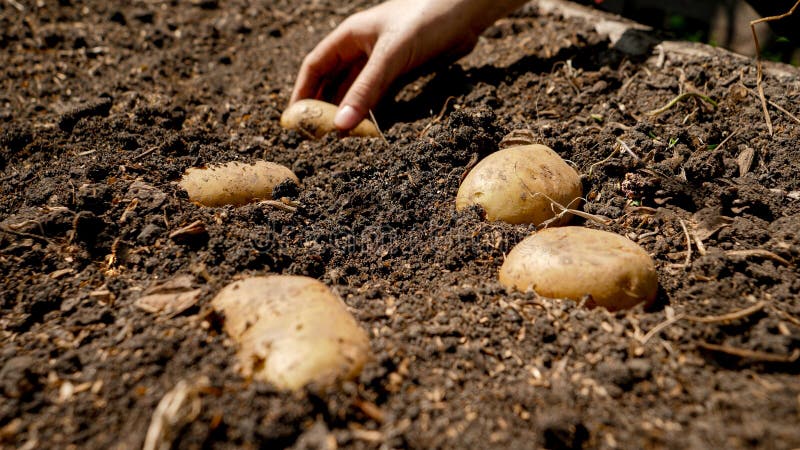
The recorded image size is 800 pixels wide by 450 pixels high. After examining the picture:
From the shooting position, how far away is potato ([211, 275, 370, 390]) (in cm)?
161

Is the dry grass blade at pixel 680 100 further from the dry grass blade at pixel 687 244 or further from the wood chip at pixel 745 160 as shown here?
Result: the dry grass blade at pixel 687 244

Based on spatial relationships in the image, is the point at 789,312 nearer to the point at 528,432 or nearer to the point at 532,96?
the point at 528,432

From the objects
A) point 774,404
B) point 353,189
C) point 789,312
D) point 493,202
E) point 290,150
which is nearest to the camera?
point 774,404

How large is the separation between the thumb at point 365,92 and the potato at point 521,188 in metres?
1.01

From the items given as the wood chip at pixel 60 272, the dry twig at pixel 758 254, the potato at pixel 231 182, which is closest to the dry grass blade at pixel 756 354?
the dry twig at pixel 758 254

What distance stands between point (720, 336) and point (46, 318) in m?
2.40

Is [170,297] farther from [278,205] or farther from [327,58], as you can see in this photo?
[327,58]

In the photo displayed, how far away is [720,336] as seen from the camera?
1.79 m

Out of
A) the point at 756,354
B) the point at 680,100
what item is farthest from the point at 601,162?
the point at 756,354

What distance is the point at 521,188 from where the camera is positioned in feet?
7.61

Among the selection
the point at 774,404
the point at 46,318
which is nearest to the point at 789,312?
the point at 774,404

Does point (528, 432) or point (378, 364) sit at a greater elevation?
point (378, 364)

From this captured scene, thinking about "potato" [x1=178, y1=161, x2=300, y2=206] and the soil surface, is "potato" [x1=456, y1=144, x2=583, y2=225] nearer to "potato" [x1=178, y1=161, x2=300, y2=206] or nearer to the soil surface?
the soil surface

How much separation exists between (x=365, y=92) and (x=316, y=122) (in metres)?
0.34
